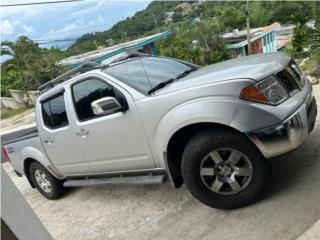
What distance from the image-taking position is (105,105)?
3805 mm

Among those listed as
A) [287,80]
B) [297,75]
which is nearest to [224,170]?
[287,80]

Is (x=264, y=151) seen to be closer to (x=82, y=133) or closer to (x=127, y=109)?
(x=127, y=109)

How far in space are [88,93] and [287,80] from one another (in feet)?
7.53

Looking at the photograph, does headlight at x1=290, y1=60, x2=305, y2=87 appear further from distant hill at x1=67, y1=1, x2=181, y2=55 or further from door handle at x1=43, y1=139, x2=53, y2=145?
distant hill at x1=67, y1=1, x2=181, y2=55

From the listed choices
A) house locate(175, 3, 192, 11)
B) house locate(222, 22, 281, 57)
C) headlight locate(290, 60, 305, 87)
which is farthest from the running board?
house locate(175, 3, 192, 11)

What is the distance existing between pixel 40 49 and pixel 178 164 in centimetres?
2477

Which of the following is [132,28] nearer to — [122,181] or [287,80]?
[122,181]

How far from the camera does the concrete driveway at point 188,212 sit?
11.0 feet

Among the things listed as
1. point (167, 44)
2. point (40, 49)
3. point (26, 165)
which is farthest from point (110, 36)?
point (26, 165)

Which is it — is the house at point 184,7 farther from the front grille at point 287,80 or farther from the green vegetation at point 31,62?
the front grille at point 287,80

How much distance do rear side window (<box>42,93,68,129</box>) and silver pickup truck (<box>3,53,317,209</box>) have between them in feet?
0.04

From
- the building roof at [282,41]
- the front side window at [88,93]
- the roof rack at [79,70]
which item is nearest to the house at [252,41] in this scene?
the building roof at [282,41]

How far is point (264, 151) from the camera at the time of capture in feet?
10.8

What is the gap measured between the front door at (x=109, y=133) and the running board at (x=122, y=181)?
0.12m
